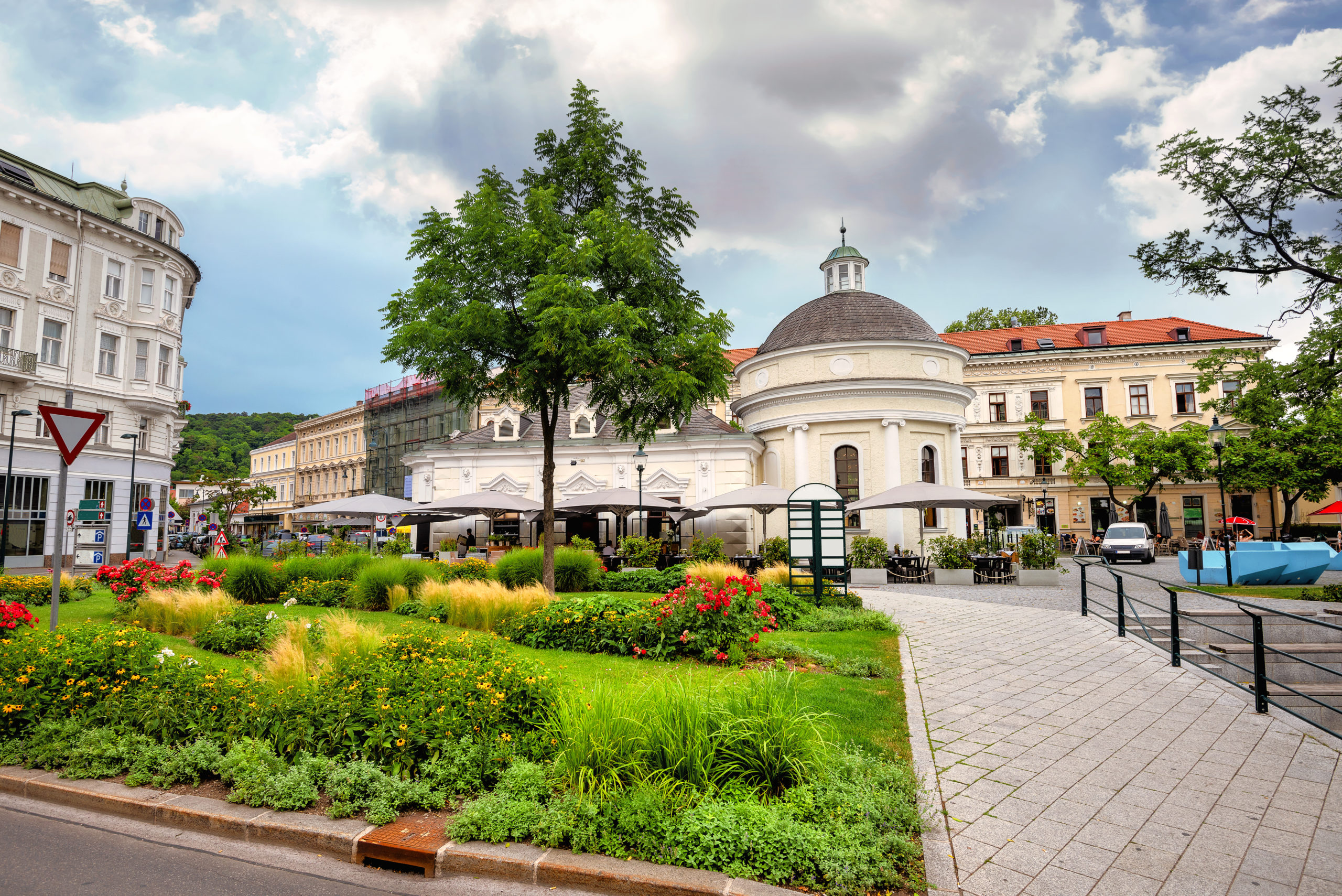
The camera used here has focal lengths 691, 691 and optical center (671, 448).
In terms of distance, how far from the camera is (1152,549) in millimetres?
32281

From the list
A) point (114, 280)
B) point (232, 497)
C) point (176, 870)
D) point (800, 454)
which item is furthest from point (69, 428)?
point (232, 497)

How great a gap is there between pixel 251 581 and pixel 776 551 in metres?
16.2

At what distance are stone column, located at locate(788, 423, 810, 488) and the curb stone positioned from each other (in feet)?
90.7

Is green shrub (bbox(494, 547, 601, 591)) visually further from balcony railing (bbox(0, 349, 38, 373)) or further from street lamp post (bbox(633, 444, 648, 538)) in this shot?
balcony railing (bbox(0, 349, 38, 373))

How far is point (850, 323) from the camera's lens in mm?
33062

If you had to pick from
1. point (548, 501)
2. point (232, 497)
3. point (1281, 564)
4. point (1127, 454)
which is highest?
point (1127, 454)

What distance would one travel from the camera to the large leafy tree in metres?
13.5

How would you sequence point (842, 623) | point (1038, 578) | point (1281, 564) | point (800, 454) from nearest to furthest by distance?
point (842, 623), point (1281, 564), point (1038, 578), point (800, 454)

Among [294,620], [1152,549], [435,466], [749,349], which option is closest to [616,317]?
[294,620]

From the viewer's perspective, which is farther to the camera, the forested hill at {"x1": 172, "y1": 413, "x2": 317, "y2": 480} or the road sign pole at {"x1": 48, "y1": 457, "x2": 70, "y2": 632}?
the forested hill at {"x1": 172, "y1": 413, "x2": 317, "y2": 480}

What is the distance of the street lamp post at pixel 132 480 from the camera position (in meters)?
33.7

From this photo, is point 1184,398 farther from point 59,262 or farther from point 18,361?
point 18,361

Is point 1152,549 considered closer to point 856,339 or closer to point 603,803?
point 856,339

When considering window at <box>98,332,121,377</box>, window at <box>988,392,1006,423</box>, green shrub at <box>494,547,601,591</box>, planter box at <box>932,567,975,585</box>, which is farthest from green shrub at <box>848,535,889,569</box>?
window at <box>98,332,121,377</box>
